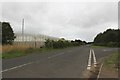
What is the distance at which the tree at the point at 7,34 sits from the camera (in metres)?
62.6

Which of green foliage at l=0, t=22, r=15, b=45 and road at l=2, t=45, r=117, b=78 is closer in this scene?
road at l=2, t=45, r=117, b=78

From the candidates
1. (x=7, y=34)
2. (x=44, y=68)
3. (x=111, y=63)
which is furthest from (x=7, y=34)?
(x=44, y=68)

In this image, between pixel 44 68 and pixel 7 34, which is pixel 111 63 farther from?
pixel 7 34

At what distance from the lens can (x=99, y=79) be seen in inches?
416

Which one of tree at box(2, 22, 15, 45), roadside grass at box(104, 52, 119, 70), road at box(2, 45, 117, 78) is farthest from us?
tree at box(2, 22, 15, 45)

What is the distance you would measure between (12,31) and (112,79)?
201 ft

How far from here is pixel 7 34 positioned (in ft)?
220

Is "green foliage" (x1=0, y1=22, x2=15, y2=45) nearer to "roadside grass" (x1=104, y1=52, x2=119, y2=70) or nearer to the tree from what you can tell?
the tree

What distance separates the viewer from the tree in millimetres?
62562

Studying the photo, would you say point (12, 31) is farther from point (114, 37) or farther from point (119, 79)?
point (114, 37)

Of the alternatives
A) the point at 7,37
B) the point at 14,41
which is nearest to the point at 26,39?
the point at 14,41

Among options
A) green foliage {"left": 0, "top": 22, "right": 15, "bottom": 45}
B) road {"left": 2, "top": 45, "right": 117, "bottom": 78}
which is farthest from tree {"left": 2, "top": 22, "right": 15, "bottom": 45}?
road {"left": 2, "top": 45, "right": 117, "bottom": 78}

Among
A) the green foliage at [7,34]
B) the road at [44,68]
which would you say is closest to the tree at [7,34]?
the green foliage at [7,34]

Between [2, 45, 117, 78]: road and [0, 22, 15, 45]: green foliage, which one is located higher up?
[0, 22, 15, 45]: green foliage
